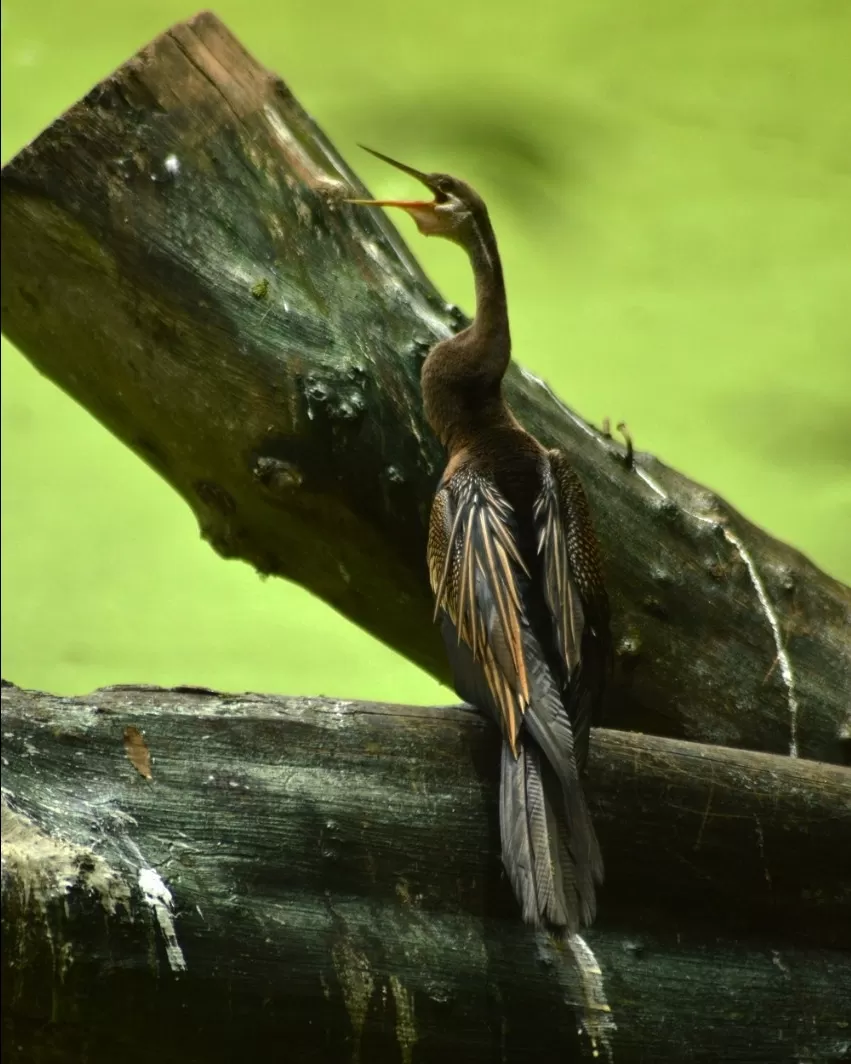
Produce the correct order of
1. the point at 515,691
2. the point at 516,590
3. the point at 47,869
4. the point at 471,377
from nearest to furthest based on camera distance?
the point at 47,869 → the point at 515,691 → the point at 516,590 → the point at 471,377

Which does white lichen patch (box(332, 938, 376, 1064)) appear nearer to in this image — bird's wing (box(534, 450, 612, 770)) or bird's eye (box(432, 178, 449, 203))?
bird's wing (box(534, 450, 612, 770))

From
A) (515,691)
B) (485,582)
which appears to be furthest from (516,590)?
(515,691)

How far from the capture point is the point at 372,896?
1282 mm

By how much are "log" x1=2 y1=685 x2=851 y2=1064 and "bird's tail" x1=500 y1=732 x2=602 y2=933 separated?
0.06 meters

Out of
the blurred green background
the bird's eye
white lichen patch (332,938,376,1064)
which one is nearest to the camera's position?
white lichen patch (332,938,376,1064)

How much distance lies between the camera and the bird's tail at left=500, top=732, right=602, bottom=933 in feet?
3.95

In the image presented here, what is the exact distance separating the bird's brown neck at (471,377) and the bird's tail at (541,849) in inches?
20.2

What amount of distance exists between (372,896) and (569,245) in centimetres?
183

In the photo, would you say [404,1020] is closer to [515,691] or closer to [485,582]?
[515,691]

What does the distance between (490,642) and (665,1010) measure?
0.43 metres

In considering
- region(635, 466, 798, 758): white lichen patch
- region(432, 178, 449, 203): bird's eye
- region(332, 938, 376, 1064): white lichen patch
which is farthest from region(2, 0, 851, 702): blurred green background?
region(332, 938, 376, 1064): white lichen patch

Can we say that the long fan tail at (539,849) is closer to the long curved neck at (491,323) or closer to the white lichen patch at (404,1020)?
the white lichen patch at (404,1020)

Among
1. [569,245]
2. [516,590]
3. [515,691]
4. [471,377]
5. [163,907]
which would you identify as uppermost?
[569,245]

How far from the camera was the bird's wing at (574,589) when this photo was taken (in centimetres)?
142
